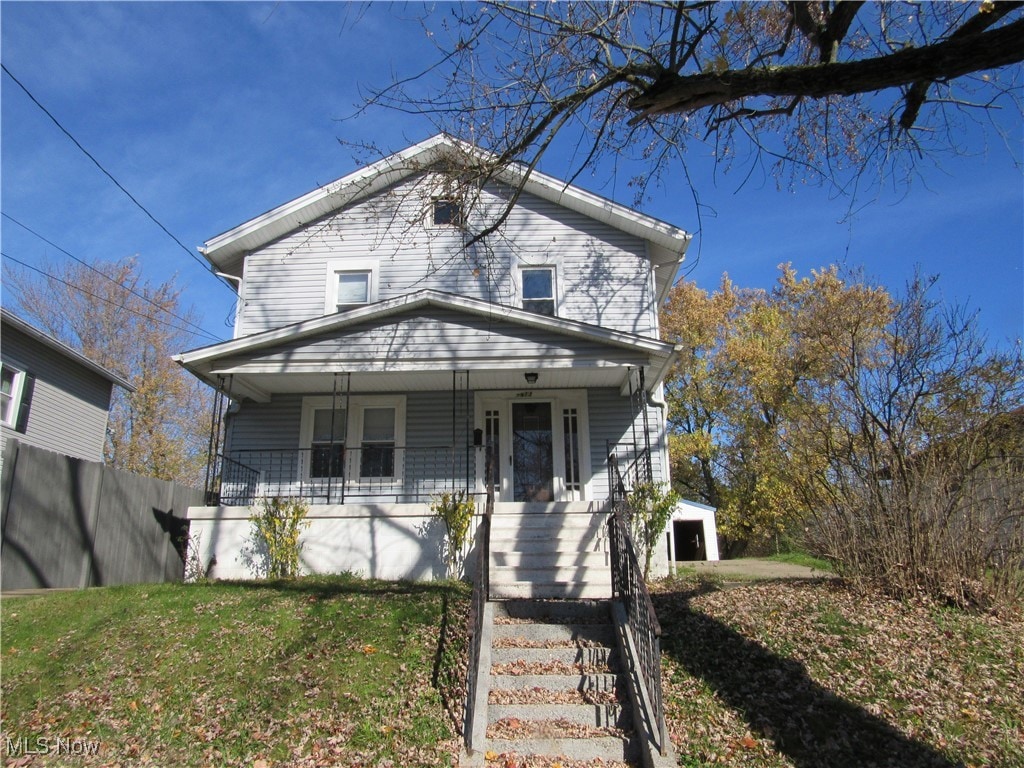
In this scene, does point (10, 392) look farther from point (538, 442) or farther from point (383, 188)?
point (538, 442)

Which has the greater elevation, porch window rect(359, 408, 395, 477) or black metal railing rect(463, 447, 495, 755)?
porch window rect(359, 408, 395, 477)

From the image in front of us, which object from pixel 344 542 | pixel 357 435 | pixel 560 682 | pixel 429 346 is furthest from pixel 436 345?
pixel 560 682

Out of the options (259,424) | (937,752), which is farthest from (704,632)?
(259,424)

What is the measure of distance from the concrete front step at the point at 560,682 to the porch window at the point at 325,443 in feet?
23.8

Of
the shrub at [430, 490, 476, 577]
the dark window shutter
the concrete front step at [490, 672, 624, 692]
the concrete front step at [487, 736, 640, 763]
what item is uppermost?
the dark window shutter

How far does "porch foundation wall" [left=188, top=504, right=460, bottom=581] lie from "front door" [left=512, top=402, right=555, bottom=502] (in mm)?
2388

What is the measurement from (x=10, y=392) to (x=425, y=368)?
10179mm

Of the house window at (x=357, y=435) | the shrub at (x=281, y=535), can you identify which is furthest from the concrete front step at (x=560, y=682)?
the house window at (x=357, y=435)

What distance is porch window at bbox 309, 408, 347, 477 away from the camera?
12953 mm

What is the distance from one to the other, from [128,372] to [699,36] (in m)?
27.7

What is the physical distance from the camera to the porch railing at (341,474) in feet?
41.4

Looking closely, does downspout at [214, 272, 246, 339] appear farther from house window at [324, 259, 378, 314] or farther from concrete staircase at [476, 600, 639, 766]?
concrete staircase at [476, 600, 639, 766]

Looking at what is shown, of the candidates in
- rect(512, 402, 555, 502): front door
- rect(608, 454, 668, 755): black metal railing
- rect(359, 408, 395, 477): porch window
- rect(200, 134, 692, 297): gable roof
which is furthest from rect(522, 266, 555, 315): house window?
rect(608, 454, 668, 755): black metal railing

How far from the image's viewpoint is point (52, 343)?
616 inches
